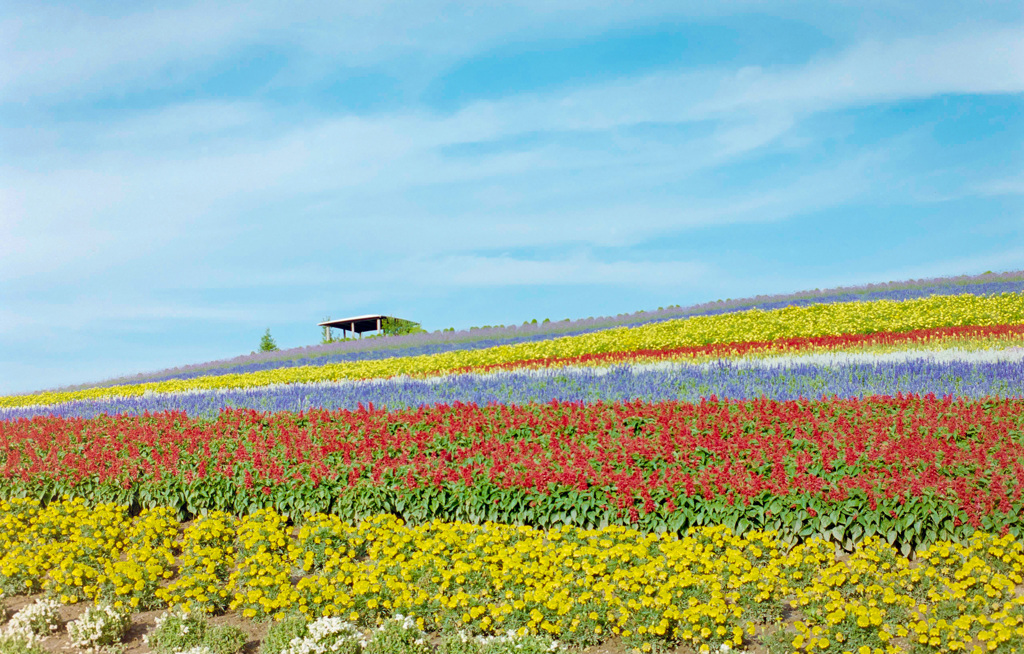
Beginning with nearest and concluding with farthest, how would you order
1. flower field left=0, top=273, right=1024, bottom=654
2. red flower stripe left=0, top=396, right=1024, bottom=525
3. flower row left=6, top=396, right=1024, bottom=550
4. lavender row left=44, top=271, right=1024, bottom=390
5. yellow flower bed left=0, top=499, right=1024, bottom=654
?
1. yellow flower bed left=0, top=499, right=1024, bottom=654
2. flower field left=0, top=273, right=1024, bottom=654
3. flower row left=6, top=396, right=1024, bottom=550
4. red flower stripe left=0, top=396, right=1024, bottom=525
5. lavender row left=44, top=271, right=1024, bottom=390

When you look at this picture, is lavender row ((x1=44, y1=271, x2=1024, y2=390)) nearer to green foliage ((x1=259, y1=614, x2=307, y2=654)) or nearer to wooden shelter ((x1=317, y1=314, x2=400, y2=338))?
wooden shelter ((x1=317, y1=314, x2=400, y2=338))

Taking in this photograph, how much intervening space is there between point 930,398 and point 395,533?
665 cm

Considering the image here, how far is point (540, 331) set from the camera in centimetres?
3070

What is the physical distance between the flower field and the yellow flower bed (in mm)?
25

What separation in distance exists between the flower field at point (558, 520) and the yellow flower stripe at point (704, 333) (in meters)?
8.34

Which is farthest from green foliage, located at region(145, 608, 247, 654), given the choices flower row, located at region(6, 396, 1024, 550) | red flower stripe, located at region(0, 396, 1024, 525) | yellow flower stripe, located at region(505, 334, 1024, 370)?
yellow flower stripe, located at region(505, 334, 1024, 370)

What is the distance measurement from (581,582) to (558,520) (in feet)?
4.95

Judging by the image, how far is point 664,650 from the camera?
5.12 m

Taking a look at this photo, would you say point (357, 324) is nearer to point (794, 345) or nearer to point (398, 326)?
point (398, 326)

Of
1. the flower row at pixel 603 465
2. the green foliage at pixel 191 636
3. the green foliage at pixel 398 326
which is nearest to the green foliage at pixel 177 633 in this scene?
the green foliage at pixel 191 636

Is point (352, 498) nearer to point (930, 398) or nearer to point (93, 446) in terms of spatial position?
point (93, 446)

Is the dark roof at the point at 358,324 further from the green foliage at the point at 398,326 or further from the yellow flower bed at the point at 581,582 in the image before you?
the yellow flower bed at the point at 581,582

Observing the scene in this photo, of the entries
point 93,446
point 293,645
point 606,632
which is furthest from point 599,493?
point 93,446

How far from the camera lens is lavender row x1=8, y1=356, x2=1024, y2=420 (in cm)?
1083
